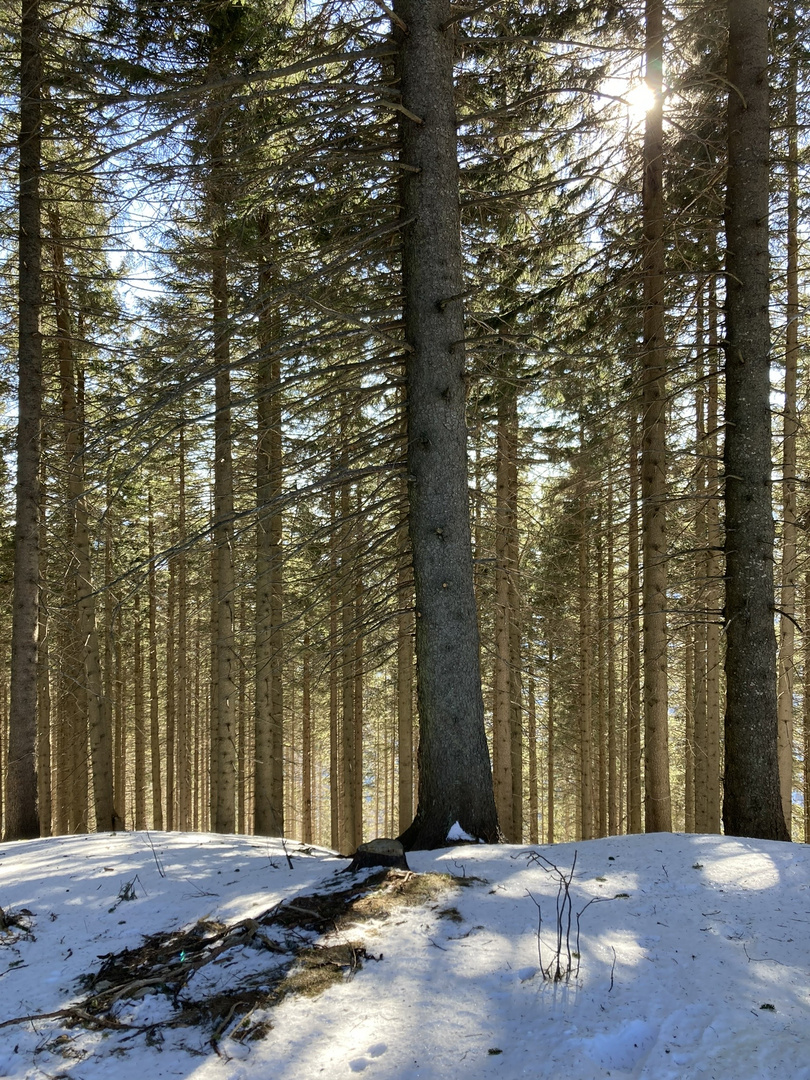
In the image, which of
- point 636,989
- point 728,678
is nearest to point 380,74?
point 728,678

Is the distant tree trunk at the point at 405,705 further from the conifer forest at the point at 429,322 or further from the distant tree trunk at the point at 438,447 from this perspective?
the distant tree trunk at the point at 438,447

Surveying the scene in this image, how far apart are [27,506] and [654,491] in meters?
8.60

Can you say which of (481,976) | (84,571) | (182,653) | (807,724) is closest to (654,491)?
(481,976)

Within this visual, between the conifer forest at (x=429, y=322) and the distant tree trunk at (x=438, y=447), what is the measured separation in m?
0.03

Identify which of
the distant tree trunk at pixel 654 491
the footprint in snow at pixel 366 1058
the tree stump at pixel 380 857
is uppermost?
the distant tree trunk at pixel 654 491

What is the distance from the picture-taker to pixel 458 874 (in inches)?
161

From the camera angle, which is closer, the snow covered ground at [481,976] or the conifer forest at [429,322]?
the snow covered ground at [481,976]

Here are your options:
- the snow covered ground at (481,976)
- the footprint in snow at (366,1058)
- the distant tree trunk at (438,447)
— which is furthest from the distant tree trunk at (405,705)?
the footprint in snow at (366,1058)

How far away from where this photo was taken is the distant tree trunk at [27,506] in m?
8.38

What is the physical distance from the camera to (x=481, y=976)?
2873 millimetres

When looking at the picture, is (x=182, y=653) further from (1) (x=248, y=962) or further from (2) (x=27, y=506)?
(1) (x=248, y=962)

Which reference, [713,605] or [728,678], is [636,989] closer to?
[728,678]

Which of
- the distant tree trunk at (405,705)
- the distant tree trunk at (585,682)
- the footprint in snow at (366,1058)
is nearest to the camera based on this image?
the footprint in snow at (366,1058)

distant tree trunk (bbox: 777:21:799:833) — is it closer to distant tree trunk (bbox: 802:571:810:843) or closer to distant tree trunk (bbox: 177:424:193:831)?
distant tree trunk (bbox: 802:571:810:843)
